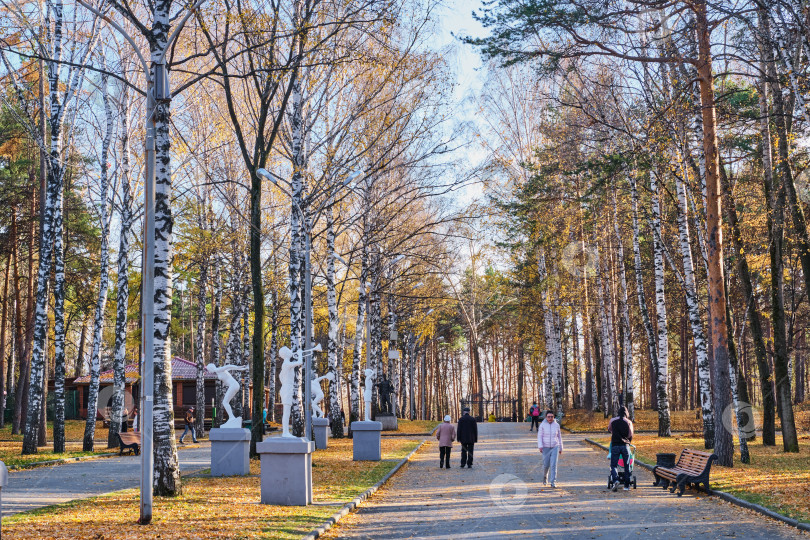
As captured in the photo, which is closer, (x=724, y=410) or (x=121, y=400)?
(x=724, y=410)

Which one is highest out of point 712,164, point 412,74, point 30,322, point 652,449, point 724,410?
point 412,74

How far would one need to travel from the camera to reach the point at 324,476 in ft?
→ 59.0

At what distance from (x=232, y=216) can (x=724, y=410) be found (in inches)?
851

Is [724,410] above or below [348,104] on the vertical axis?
below

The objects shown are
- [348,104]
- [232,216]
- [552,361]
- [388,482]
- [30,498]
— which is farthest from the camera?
[552,361]

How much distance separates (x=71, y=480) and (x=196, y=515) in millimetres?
7644

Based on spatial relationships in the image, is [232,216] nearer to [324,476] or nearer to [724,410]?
[324,476]

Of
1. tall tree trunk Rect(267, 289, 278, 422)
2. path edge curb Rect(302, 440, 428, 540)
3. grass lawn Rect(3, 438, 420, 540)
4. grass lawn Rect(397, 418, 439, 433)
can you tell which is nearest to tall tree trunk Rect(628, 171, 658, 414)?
grass lawn Rect(397, 418, 439, 433)

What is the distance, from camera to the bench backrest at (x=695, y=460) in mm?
14992

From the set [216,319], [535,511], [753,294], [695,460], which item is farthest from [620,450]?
[216,319]

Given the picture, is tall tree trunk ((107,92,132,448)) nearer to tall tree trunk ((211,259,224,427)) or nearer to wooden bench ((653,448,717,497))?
tall tree trunk ((211,259,224,427))

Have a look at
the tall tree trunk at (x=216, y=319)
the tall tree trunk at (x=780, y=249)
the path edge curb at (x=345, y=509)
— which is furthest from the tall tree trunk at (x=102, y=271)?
the tall tree trunk at (x=780, y=249)

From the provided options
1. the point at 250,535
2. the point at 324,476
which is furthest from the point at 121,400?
the point at 250,535

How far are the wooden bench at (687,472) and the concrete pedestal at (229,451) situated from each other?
29.7 ft
